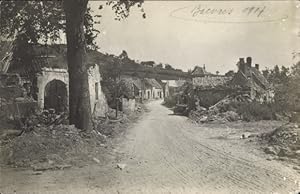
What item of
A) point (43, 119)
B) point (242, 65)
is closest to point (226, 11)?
point (242, 65)

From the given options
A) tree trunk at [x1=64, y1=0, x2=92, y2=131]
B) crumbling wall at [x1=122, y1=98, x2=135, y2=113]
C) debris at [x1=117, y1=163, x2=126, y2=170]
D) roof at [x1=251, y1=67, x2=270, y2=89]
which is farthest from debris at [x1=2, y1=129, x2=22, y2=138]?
roof at [x1=251, y1=67, x2=270, y2=89]

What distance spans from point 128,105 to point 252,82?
127cm

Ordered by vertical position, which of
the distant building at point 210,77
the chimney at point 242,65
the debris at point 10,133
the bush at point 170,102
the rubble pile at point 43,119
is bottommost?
the debris at point 10,133

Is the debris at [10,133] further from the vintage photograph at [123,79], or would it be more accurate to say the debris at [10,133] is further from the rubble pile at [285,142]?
the rubble pile at [285,142]

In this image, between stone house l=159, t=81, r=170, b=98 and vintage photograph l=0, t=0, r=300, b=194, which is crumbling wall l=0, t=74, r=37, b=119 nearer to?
vintage photograph l=0, t=0, r=300, b=194

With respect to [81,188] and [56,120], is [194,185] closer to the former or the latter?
[81,188]

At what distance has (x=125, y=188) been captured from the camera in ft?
7.89

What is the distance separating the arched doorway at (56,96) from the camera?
2.80m

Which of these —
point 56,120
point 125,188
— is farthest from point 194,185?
point 56,120

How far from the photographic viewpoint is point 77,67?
2936 mm

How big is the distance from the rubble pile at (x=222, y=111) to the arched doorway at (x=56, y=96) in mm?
1220

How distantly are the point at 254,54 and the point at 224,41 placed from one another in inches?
9.0

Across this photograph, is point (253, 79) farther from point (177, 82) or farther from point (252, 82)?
point (177, 82)

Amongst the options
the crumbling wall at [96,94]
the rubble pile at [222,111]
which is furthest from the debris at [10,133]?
the rubble pile at [222,111]
